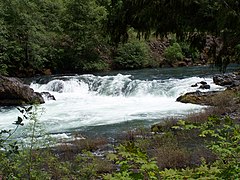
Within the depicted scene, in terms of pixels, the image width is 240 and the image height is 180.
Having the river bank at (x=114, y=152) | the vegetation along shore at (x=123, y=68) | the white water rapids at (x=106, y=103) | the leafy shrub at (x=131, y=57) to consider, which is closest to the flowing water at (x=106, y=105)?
the white water rapids at (x=106, y=103)

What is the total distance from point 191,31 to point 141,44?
29557mm

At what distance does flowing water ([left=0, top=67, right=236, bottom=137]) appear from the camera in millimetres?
10961

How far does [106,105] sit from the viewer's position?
15352 millimetres

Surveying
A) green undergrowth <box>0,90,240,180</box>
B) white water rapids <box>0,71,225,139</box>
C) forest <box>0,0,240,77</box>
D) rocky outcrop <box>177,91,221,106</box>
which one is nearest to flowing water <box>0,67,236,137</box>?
white water rapids <box>0,71,225,139</box>

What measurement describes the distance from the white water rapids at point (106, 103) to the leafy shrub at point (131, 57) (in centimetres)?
1046

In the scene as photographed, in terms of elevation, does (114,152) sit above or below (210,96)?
below

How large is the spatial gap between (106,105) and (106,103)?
67 centimetres

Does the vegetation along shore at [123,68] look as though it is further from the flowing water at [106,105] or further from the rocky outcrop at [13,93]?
the flowing water at [106,105]

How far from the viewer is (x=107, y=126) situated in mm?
10680

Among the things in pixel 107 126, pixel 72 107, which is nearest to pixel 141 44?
pixel 72 107

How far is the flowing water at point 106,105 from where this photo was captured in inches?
432

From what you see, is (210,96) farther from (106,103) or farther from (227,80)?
(106,103)

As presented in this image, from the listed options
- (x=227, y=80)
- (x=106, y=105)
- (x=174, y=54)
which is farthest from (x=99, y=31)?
(x=174, y=54)

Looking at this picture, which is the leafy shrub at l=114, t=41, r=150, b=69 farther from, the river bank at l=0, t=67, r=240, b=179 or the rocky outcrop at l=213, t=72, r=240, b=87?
the river bank at l=0, t=67, r=240, b=179
